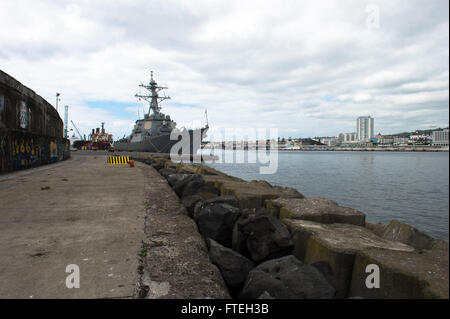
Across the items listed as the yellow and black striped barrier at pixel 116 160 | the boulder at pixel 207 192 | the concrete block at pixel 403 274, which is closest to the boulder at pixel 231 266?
the concrete block at pixel 403 274

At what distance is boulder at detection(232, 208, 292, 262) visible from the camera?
122 inches

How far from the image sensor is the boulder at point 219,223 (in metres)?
3.88

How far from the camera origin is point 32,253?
261 centimetres

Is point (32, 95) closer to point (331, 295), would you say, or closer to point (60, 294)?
point (60, 294)

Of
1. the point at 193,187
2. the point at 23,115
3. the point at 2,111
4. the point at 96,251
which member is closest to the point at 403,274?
the point at 96,251

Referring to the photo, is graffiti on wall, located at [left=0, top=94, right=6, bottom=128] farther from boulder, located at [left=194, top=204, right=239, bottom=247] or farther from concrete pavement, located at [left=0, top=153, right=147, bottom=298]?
boulder, located at [left=194, top=204, right=239, bottom=247]

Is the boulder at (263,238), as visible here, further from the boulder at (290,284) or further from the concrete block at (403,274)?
the concrete block at (403,274)

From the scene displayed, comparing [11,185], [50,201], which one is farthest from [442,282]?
[11,185]

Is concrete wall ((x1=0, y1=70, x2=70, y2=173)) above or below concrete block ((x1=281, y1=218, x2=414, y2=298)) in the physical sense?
above

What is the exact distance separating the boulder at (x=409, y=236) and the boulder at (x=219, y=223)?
88.7 inches

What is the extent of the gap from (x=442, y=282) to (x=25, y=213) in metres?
5.31

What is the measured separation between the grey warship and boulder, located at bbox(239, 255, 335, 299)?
38.2 metres

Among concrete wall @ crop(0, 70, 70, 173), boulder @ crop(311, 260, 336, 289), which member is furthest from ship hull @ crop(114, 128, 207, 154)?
boulder @ crop(311, 260, 336, 289)

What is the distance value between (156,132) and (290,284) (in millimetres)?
43790
